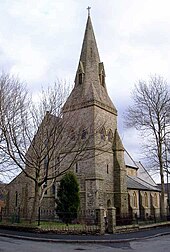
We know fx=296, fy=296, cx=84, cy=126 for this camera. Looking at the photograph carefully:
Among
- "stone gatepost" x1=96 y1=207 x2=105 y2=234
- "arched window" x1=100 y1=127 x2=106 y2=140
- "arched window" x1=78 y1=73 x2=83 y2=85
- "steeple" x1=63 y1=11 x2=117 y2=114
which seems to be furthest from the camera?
"arched window" x1=78 y1=73 x2=83 y2=85

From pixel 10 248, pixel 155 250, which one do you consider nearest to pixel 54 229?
pixel 10 248

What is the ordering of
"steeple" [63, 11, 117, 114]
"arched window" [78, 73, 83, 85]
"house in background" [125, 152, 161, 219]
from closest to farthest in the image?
"steeple" [63, 11, 117, 114]
"arched window" [78, 73, 83, 85]
"house in background" [125, 152, 161, 219]

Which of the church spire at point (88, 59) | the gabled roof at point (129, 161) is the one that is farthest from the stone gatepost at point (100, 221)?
the gabled roof at point (129, 161)

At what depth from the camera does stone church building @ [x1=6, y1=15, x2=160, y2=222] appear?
29875 mm

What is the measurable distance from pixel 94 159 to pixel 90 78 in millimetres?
9908

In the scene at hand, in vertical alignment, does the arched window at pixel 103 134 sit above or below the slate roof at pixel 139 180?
above

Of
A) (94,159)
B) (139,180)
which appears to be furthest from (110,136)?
(139,180)

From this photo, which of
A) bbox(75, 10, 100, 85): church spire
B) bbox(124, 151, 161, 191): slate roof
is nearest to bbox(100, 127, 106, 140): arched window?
bbox(75, 10, 100, 85): church spire

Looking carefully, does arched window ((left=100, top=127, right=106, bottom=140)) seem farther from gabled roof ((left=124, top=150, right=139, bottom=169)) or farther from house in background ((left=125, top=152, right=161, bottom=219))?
gabled roof ((left=124, top=150, right=139, bottom=169))

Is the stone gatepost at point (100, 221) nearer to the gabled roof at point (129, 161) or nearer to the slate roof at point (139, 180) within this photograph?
the slate roof at point (139, 180)

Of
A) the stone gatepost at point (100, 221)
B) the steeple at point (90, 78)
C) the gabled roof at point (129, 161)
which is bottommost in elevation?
the stone gatepost at point (100, 221)

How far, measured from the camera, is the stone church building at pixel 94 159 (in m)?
29.9

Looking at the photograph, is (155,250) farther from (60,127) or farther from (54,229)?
(60,127)

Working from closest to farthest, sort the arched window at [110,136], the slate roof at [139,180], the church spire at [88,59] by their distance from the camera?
the arched window at [110,136] < the church spire at [88,59] < the slate roof at [139,180]
